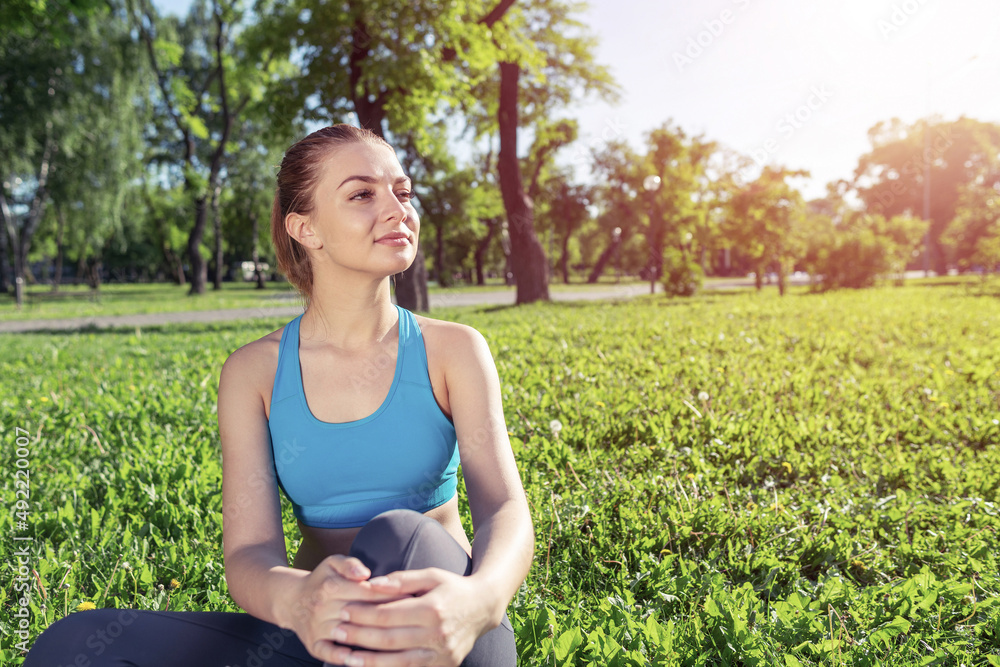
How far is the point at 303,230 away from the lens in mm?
1907

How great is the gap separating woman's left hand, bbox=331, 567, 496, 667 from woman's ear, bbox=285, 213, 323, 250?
1.08m

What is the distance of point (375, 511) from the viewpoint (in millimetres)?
1675

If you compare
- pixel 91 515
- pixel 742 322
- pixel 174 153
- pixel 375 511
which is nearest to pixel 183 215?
pixel 174 153

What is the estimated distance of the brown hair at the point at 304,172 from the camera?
5.99 feet

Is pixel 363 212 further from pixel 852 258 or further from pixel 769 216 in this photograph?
pixel 852 258

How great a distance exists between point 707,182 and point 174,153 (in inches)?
1240

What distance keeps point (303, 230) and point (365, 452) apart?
28.4 inches

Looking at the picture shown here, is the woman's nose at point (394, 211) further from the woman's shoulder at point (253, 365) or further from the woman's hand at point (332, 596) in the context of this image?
the woman's hand at point (332, 596)

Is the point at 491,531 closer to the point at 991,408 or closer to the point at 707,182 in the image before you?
the point at 991,408

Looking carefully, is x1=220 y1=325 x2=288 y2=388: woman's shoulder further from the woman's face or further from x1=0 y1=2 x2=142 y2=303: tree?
x1=0 y1=2 x2=142 y2=303: tree

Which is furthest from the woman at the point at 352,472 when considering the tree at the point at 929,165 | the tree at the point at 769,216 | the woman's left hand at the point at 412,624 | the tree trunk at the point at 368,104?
the tree at the point at 929,165

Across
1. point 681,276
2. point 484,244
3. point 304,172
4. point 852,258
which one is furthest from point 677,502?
point 484,244

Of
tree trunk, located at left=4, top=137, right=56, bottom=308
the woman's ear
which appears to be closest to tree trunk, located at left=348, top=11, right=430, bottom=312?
the woman's ear

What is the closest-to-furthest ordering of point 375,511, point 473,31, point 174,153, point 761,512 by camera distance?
point 375,511 → point 761,512 → point 473,31 → point 174,153
